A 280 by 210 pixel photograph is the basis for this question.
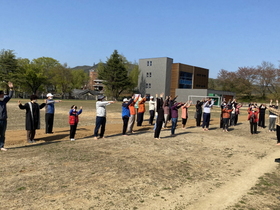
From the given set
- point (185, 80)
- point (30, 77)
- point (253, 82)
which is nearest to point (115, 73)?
point (185, 80)

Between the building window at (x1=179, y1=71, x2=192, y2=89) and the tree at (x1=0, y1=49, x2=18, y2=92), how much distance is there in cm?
4234

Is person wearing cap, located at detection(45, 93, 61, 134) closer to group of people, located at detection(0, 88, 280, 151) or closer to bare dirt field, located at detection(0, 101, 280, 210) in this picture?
group of people, located at detection(0, 88, 280, 151)

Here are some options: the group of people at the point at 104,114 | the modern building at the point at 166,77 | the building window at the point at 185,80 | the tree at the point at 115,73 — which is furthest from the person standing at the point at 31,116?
the building window at the point at 185,80

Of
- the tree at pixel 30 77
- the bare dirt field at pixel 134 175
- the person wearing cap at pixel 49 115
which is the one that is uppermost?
the tree at pixel 30 77

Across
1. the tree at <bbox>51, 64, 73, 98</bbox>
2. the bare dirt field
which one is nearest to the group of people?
the bare dirt field

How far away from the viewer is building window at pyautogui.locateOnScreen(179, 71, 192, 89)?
2534 inches

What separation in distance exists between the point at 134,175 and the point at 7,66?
218ft

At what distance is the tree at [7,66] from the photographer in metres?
61.2

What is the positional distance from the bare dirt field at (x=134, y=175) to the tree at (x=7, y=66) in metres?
59.7

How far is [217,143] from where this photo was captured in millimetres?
10141

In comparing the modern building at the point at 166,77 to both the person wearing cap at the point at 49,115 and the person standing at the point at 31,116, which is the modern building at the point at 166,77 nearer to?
the person wearing cap at the point at 49,115

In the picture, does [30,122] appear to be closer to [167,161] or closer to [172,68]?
[167,161]

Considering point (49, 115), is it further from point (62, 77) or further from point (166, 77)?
point (62, 77)

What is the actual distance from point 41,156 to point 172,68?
5923cm
